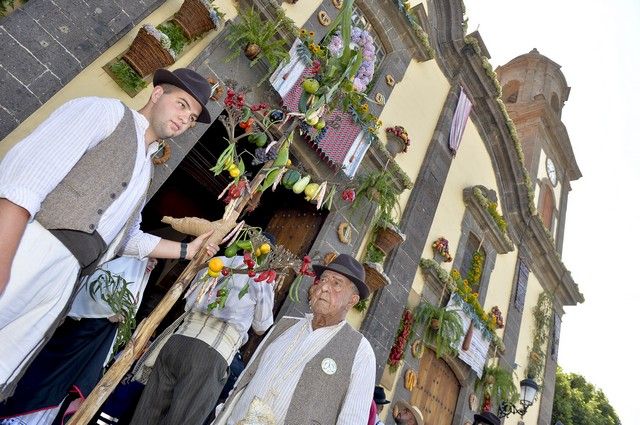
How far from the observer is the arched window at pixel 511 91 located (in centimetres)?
1766

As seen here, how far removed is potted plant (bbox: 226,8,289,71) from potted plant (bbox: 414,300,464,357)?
4.86 metres

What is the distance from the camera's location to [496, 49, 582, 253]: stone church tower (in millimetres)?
15047

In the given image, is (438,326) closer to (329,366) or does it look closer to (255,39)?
(255,39)

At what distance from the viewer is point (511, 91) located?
59.2 ft

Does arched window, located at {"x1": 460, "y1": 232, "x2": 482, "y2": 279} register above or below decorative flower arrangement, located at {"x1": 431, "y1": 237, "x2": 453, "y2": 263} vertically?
above

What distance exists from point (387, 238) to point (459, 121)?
400cm

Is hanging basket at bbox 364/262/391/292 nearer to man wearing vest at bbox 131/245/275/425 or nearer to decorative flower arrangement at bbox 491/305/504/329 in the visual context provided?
man wearing vest at bbox 131/245/275/425

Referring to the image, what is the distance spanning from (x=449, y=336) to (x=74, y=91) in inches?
268

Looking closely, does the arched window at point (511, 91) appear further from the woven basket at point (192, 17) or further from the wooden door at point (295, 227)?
the woven basket at point (192, 17)

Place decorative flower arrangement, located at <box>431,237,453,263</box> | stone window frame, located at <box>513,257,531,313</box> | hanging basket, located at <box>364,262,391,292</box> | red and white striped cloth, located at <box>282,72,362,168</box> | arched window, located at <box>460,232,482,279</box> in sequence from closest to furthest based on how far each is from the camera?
red and white striped cloth, located at <box>282,72,362,168</box>
hanging basket, located at <box>364,262,391,292</box>
decorative flower arrangement, located at <box>431,237,453,263</box>
arched window, located at <box>460,232,482,279</box>
stone window frame, located at <box>513,257,531,313</box>

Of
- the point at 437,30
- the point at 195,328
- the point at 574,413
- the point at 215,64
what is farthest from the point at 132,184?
the point at 574,413

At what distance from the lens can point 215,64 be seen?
18.0 ft

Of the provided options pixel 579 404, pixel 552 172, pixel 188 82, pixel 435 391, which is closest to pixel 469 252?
pixel 435 391

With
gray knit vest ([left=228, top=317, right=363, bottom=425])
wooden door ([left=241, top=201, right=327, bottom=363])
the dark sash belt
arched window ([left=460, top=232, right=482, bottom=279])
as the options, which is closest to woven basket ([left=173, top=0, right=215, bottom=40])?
wooden door ([left=241, top=201, right=327, bottom=363])
